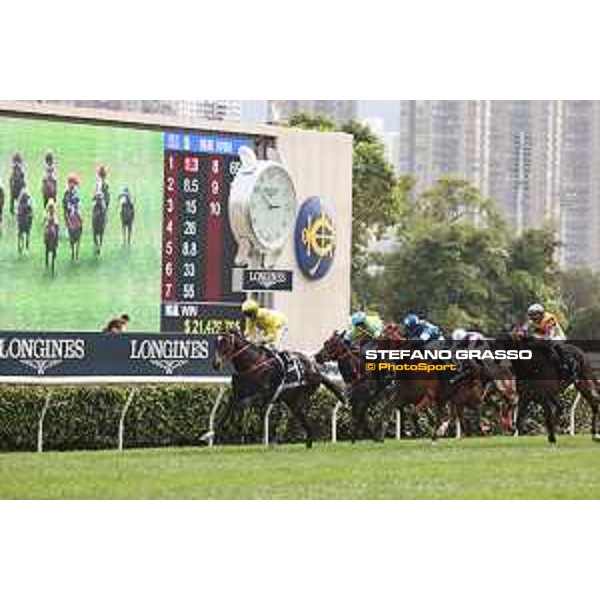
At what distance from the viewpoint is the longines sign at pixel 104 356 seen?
12.0 m

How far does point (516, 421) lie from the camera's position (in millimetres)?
12875

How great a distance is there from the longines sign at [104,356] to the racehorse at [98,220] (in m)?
0.60

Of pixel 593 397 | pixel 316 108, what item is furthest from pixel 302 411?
pixel 316 108

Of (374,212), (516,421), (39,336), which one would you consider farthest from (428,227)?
(39,336)

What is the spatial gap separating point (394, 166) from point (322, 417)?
1.69 metres

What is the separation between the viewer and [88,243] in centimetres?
1301

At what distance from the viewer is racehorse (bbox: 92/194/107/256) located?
13039 mm

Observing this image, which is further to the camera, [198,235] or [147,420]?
[147,420]

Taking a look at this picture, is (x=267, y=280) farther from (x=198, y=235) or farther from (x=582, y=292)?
(x=582, y=292)

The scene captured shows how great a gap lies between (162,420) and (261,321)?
0.87 metres

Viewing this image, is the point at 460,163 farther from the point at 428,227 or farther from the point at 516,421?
the point at 516,421

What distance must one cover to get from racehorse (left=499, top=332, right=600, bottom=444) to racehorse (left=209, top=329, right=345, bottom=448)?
1.09m

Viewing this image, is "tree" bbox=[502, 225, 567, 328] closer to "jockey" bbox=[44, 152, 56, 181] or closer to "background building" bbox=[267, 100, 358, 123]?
"background building" bbox=[267, 100, 358, 123]

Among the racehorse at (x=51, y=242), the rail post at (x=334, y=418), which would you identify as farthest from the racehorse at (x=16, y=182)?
the rail post at (x=334, y=418)
